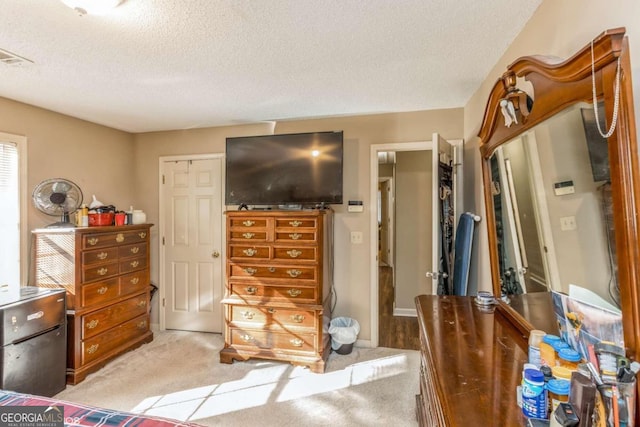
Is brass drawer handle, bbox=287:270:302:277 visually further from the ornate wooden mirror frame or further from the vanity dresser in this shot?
the ornate wooden mirror frame

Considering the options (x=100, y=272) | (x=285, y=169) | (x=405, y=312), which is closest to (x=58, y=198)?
(x=100, y=272)

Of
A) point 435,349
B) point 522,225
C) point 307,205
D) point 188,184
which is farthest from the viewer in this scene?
point 188,184

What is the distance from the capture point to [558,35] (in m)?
1.33

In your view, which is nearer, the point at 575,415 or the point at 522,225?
the point at 575,415

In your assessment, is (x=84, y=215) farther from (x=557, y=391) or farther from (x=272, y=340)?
(x=557, y=391)

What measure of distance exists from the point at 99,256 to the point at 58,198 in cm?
65

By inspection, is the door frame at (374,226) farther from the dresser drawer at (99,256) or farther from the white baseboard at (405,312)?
the dresser drawer at (99,256)

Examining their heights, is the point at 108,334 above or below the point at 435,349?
below

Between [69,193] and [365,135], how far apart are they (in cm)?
293

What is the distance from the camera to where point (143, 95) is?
2631 millimetres

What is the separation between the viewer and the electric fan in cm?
283

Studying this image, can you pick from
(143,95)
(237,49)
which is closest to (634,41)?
(237,49)

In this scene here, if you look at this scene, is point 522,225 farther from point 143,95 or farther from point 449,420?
point 143,95

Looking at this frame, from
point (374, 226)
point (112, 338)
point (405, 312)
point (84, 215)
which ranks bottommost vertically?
point (405, 312)
